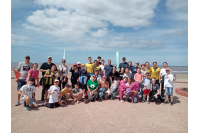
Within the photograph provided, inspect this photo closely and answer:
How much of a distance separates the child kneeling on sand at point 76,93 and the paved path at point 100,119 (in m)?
0.66

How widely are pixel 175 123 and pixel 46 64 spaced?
17.8 ft

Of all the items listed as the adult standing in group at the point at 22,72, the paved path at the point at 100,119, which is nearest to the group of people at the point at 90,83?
the adult standing in group at the point at 22,72

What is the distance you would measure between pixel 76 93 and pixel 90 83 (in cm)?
81

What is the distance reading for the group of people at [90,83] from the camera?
5117mm

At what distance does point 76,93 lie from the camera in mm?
5832

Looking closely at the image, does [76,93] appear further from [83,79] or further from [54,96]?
[54,96]

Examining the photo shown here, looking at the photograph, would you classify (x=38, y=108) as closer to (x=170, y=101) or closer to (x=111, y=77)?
(x=111, y=77)

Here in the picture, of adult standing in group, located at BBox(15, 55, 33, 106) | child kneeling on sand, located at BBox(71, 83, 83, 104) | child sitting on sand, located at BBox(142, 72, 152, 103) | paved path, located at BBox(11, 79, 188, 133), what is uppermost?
adult standing in group, located at BBox(15, 55, 33, 106)

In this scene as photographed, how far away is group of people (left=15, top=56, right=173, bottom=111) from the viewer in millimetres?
5117

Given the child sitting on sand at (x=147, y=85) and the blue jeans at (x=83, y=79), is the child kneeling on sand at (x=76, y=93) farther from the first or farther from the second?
the child sitting on sand at (x=147, y=85)

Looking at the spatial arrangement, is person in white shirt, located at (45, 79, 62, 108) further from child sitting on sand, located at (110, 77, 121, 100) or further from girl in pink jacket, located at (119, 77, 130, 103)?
girl in pink jacket, located at (119, 77, 130, 103)

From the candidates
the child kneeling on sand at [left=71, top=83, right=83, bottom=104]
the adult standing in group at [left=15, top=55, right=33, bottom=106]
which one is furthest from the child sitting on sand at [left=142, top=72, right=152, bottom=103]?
the adult standing in group at [left=15, top=55, right=33, bottom=106]

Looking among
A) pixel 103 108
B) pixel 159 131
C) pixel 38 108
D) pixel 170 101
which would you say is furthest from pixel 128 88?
pixel 38 108

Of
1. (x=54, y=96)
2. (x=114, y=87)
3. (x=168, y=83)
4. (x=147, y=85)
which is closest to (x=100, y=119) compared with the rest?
(x=54, y=96)
